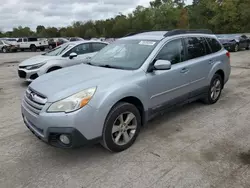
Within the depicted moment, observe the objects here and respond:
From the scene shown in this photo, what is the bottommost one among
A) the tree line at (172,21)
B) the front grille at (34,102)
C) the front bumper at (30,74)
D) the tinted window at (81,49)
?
the front bumper at (30,74)

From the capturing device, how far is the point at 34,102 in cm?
327

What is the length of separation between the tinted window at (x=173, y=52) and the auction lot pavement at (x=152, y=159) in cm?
117

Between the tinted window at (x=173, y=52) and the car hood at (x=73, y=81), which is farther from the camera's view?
the tinted window at (x=173, y=52)

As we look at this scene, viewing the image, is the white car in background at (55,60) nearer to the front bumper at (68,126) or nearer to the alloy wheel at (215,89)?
the alloy wheel at (215,89)

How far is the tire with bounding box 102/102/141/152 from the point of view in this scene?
3.21 meters

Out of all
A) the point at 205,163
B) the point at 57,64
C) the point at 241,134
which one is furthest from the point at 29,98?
the point at 57,64

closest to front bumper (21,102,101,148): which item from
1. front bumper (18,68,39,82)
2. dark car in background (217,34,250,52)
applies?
front bumper (18,68,39,82)

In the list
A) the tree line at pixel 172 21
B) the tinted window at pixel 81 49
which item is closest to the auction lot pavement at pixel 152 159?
the tinted window at pixel 81 49

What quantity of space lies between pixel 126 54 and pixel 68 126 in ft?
5.83

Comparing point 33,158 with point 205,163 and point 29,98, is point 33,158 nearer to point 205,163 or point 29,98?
point 29,98

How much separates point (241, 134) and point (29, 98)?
3351 millimetres

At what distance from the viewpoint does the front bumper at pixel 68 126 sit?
2.90 m

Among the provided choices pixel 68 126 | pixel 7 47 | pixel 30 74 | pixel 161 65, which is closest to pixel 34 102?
pixel 68 126

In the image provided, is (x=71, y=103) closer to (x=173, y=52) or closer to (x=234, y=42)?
(x=173, y=52)
